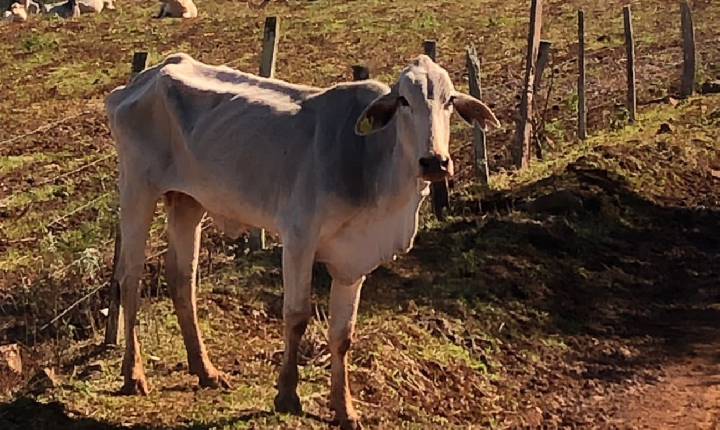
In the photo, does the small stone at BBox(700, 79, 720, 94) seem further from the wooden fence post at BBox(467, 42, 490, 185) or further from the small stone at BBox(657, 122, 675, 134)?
the wooden fence post at BBox(467, 42, 490, 185)

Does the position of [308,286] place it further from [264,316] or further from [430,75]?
[264,316]

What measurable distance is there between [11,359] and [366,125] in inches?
115

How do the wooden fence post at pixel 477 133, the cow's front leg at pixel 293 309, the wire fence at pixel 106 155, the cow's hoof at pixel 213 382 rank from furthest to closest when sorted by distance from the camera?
1. the wooden fence post at pixel 477 133
2. the wire fence at pixel 106 155
3. the cow's hoof at pixel 213 382
4. the cow's front leg at pixel 293 309

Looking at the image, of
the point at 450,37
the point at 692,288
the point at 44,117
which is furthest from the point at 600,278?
the point at 450,37

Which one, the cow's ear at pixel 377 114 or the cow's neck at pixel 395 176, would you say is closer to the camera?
the cow's ear at pixel 377 114

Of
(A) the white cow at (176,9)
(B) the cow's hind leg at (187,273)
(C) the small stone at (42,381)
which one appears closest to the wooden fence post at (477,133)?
(B) the cow's hind leg at (187,273)

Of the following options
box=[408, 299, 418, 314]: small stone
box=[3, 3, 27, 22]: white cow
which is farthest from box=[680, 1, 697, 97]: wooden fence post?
box=[3, 3, 27, 22]: white cow

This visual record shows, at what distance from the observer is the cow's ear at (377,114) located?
19.2 ft

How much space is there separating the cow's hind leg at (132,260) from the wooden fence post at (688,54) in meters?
10.8

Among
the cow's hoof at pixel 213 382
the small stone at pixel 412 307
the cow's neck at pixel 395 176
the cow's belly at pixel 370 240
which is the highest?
the cow's neck at pixel 395 176

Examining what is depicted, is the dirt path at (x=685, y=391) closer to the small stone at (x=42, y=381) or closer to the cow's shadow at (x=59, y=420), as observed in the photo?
the cow's shadow at (x=59, y=420)

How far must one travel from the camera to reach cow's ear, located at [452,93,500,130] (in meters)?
5.96

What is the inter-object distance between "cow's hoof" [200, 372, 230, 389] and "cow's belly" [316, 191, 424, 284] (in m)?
1.20

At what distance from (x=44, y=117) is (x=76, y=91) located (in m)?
1.98
